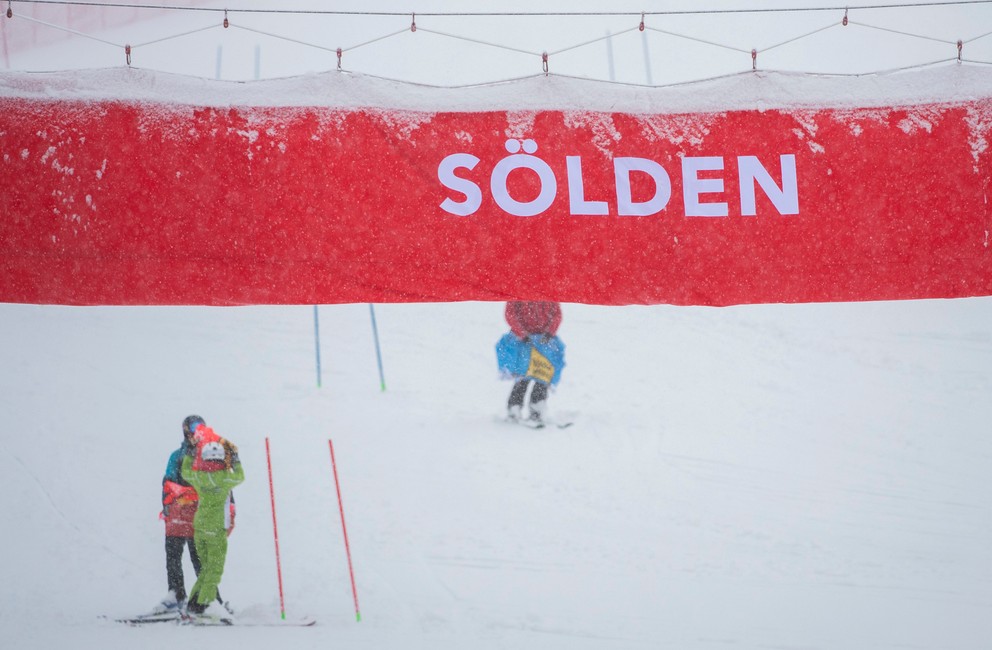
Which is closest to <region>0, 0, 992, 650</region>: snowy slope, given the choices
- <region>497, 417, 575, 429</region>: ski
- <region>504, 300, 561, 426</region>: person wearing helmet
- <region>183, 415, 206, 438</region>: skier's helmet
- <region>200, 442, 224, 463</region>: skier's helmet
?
<region>497, 417, 575, 429</region>: ski

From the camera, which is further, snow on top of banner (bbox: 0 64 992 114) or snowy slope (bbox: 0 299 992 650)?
snowy slope (bbox: 0 299 992 650)

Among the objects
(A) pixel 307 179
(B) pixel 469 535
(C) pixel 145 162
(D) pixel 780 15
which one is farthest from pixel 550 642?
(D) pixel 780 15

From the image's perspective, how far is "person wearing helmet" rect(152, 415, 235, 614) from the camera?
768cm

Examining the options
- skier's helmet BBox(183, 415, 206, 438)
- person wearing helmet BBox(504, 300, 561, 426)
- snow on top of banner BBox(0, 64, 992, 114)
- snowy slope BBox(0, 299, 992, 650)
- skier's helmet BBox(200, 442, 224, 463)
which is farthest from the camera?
person wearing helmet BBox(504, 300, 561, 426)

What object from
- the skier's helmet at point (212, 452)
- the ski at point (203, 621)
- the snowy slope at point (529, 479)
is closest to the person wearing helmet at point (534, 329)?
the snowy slope at point (529, 479)

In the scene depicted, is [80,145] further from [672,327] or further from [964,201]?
[672,327]

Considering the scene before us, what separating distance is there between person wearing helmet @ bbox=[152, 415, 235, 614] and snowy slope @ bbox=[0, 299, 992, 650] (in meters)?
0.32

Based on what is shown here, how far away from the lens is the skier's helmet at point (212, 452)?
752 cm

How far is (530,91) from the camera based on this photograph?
5820mm

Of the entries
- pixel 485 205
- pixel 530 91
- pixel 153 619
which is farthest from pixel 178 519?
pixel 530 91

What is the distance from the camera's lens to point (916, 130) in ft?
18.6

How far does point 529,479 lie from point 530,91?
550 centimetres

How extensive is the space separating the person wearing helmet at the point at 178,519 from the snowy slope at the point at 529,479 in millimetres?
317

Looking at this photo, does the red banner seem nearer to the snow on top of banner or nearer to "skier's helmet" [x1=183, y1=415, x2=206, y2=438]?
the snow on top of banner
